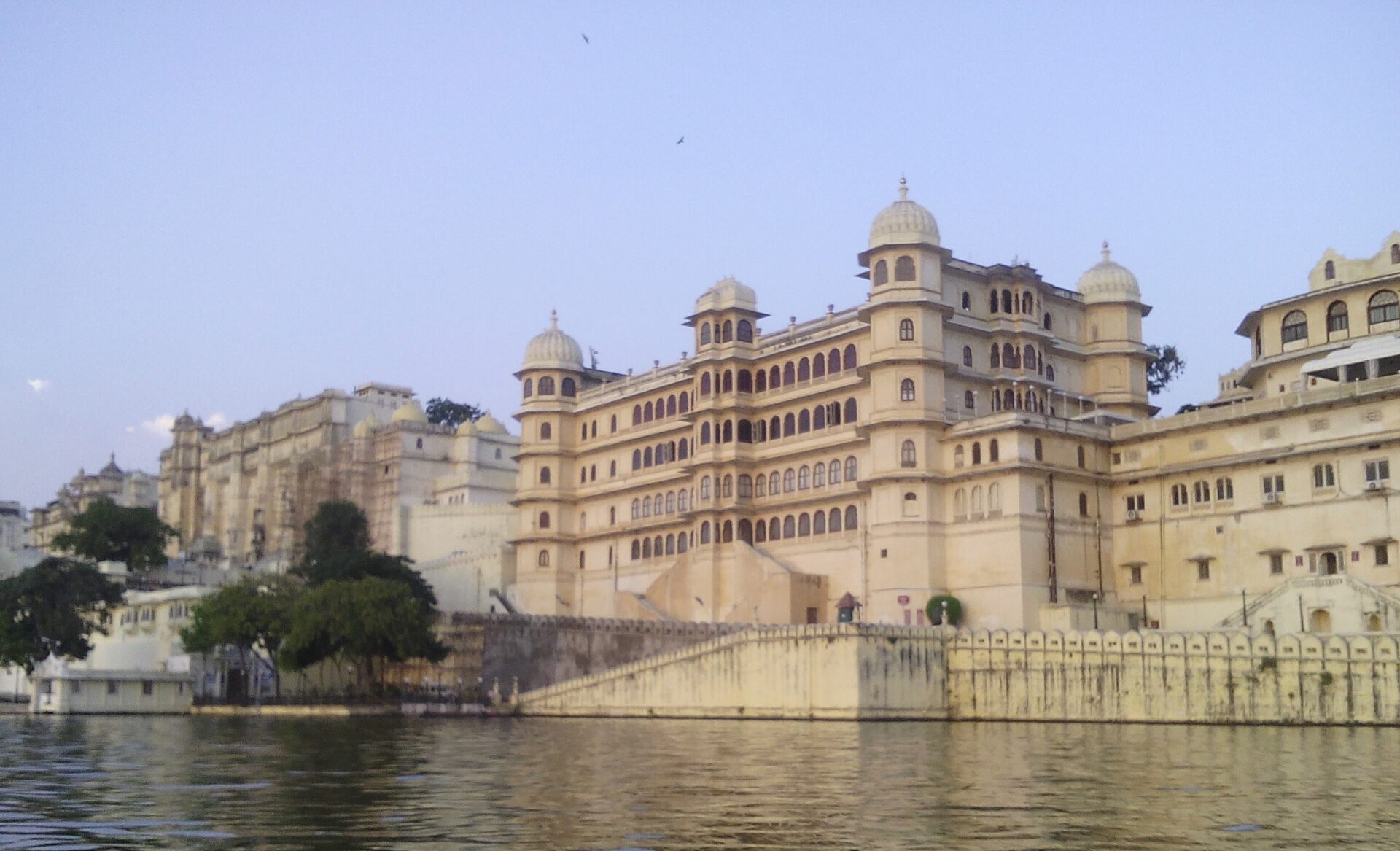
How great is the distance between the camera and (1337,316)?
5819cm

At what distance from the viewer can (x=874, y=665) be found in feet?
152

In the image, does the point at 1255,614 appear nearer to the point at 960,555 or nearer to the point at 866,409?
the point at 960,555

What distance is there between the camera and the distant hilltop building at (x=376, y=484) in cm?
8500

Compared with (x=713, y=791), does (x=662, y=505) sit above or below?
above

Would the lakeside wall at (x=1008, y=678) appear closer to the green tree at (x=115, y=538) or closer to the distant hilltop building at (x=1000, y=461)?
the distant hilltop building at (x=1000, y=461)

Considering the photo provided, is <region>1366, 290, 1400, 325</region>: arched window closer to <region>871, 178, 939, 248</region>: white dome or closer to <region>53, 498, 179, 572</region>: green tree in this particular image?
<region>871, 178, 939, 248</region>: white dome

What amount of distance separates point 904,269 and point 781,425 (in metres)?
10.2

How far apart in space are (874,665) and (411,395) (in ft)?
223

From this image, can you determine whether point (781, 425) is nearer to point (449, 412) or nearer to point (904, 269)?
point (904, 269)

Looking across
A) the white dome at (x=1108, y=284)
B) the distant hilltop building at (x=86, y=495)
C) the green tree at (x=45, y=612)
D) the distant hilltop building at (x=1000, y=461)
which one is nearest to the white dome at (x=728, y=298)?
the distant hilltop building at (x=1000, y=461)

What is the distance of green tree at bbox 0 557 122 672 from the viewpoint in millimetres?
62375

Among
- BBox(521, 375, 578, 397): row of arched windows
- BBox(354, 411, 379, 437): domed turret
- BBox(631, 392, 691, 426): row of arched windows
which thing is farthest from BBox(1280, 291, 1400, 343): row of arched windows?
BBox(354, 411, 379, 437): domed turret

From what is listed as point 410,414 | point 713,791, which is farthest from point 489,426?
point 713,791

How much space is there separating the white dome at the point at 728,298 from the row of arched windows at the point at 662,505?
28.1ft
